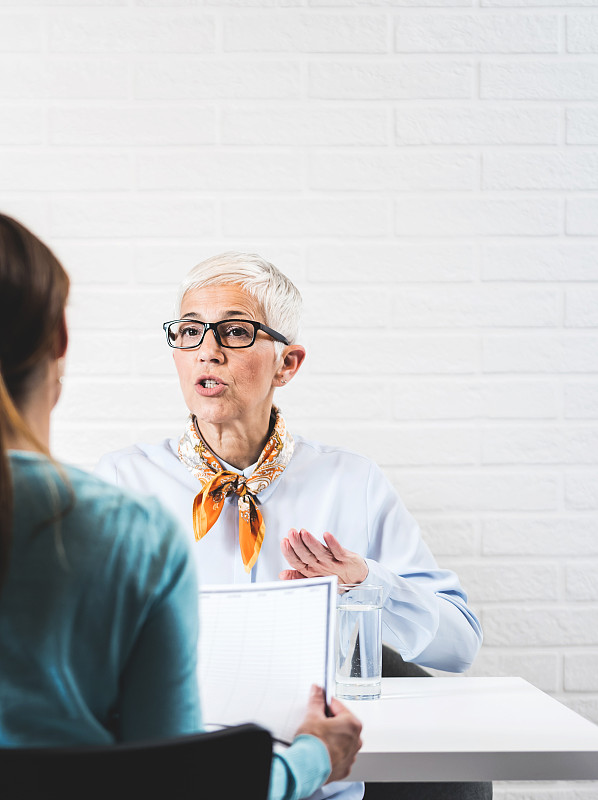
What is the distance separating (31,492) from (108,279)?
1.45 meters

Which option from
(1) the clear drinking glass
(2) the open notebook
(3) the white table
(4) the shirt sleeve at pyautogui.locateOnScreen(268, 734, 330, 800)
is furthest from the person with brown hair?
(1) the clear drinking glass

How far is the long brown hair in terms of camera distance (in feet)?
2.22

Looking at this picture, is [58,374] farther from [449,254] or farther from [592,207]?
[592,207]

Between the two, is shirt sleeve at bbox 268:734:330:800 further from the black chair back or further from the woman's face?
the woman's face

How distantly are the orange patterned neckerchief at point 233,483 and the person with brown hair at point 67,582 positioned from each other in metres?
0.95

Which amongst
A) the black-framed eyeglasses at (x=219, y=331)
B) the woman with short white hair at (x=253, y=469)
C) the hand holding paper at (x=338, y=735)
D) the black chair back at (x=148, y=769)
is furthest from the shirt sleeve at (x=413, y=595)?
the black chair back at (x=148, y=769)

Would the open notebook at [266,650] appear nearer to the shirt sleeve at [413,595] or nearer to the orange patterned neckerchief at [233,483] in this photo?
the shirt sleeve at [413,595]

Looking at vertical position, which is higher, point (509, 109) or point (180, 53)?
point (180, 53)

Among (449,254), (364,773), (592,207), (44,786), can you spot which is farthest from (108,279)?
(44,786)

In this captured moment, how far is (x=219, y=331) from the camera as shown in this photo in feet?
5.73

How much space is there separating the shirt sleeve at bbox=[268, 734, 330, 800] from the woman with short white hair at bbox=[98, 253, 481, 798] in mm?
741

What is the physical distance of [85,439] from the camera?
2037mm

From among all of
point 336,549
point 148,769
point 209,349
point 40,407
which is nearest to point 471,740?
point 336,549

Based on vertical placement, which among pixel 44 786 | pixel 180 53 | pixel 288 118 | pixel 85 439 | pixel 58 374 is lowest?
pixel 44 786
